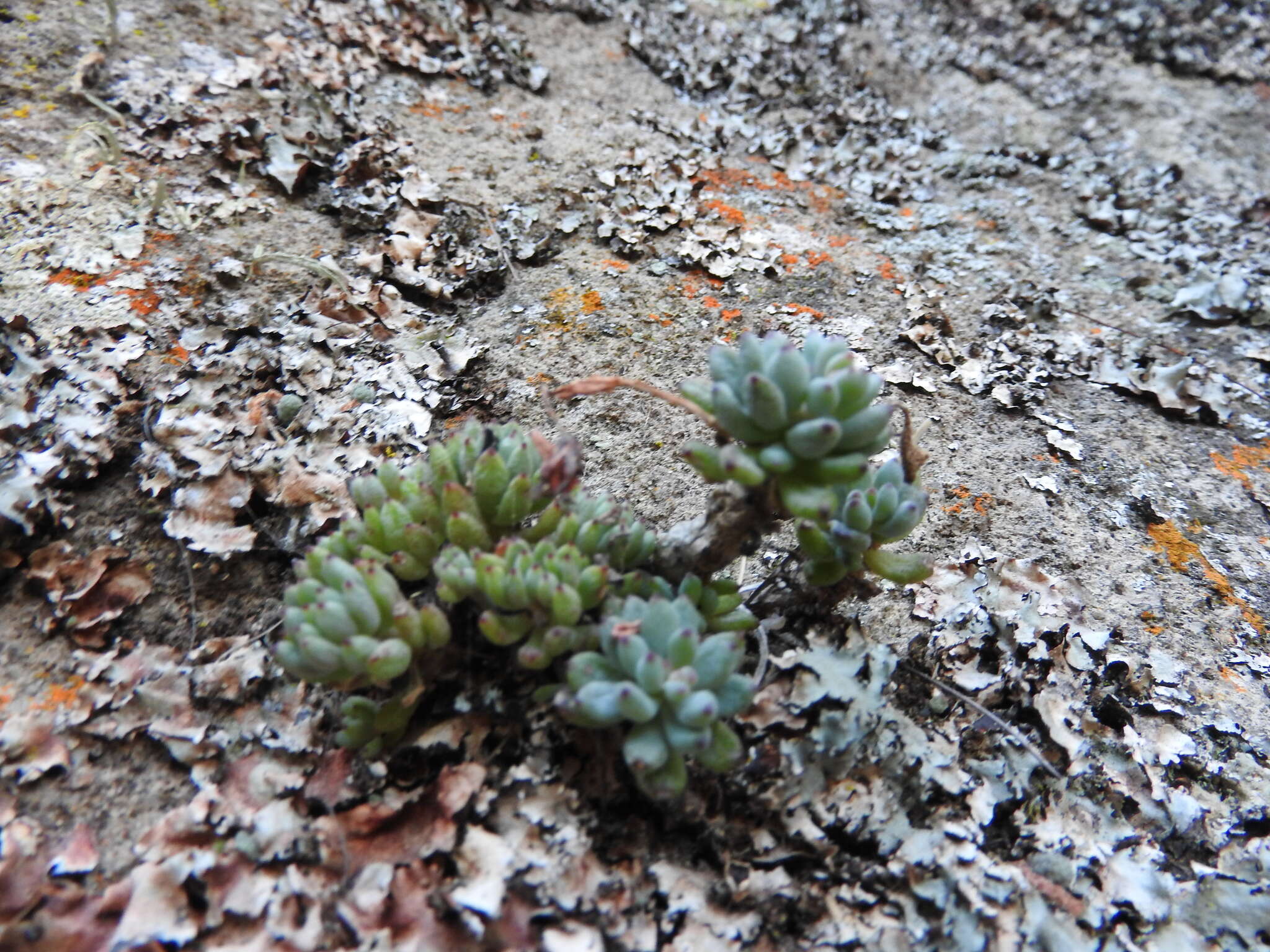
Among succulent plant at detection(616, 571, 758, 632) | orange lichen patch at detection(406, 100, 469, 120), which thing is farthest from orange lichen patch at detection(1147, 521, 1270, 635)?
orange lichen patch at detection(406, 100, 469, 120)

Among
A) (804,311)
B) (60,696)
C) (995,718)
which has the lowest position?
(60,696)

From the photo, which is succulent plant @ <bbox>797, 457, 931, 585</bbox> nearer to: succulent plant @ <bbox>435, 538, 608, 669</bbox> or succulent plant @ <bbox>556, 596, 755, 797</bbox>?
succulent plant @ <bbox>556, 596, 755, 797</bbox>

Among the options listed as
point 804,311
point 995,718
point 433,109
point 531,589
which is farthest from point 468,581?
point 433,109

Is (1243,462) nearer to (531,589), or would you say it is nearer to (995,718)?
(995,718)

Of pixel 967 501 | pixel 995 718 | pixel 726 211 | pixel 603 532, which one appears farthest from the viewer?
pixel 726 211

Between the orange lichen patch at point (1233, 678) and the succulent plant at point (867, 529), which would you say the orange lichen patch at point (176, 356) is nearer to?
the succulent plant at point (867, 529)

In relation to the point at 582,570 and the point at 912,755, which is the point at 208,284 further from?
the point at 912,755
